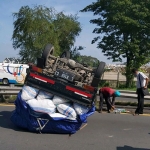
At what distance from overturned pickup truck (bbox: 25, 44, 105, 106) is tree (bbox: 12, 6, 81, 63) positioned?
2387cm

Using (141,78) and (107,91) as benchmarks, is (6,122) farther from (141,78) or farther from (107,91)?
(141,78)

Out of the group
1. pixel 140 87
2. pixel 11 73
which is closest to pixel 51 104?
pixel 140 87

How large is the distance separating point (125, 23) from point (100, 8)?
3.50m

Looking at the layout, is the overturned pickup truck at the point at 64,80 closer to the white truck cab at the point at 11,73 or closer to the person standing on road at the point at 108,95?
the person standing on road at the point at 108,95

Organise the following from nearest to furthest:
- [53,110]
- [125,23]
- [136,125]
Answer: [53,110] → [136,125] → [125,23]

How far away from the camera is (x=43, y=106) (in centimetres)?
696

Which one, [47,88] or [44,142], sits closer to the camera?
[44,142]

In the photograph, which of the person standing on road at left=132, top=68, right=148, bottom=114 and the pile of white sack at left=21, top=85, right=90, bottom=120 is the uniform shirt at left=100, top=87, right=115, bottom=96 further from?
the pile of white sack at left=21, top=85, right=90, bottom=120

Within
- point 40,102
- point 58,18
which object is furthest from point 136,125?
point 58,18

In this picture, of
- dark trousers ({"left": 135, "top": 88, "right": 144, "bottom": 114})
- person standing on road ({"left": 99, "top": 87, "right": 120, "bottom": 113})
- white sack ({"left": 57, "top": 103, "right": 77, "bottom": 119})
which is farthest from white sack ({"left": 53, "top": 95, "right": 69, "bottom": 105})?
dark trousers ({"left": 135, "top": 88, "right": 144, "bottom": 114})

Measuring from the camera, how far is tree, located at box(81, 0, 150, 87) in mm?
29719

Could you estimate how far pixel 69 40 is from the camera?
3488 cm

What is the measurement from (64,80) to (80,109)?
0.71 meters

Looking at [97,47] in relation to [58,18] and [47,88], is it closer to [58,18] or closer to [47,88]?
[58,18]
